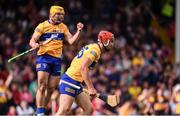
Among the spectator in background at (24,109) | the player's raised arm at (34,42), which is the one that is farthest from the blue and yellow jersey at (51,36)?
the spectator in background at (24,109)

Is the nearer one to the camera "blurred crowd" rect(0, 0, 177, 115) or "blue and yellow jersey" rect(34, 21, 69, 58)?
"blue and yellow jersey" rect(34, 21, 69, 58)

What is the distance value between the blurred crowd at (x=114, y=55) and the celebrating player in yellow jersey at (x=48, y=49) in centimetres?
296

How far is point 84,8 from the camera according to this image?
33.1 metres

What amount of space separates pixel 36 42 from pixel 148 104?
5.72 m

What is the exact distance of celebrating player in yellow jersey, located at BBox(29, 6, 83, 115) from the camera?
18.7 meters

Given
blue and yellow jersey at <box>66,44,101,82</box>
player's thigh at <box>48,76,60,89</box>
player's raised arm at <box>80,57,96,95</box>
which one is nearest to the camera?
player's raised arm at <box>80,57,96,95</box>

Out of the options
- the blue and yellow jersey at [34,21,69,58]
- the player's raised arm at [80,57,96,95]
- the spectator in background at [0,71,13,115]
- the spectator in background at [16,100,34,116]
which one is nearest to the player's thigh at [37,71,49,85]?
the blue and yellow jersey at [34,21,69,58]

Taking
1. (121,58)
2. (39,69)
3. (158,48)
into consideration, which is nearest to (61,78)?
(39,69)

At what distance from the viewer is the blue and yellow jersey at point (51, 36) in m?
18.7

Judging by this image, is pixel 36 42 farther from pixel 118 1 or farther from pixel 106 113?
pixel 118 1

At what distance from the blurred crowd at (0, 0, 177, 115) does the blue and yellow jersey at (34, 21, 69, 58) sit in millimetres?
2957

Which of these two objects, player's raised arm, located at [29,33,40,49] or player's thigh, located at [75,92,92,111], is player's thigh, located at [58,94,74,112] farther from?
player's raised arm, located at [29,33,40,49]

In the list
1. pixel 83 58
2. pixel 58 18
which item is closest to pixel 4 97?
pixel 58 18

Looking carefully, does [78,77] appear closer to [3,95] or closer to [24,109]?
[24,109]
